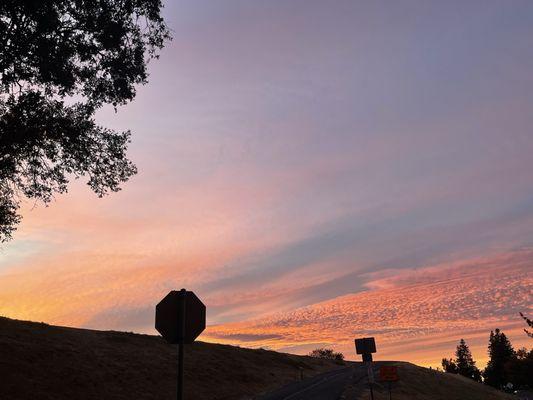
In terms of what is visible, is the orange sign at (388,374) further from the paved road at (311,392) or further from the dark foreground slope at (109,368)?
the dark foreground slope at (109,368)

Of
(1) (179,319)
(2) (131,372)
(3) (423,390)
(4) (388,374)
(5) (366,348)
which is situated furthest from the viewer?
(3) (423,390)

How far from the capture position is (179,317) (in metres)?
8.90

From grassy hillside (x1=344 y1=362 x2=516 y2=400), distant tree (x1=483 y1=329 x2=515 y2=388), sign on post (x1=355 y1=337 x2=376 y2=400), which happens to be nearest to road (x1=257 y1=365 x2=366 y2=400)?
grassy hillside (x1=344 y1=362 x2=516 y2=400)

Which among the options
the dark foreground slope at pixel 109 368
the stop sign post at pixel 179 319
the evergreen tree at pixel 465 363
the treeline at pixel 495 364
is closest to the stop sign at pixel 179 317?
the stop sign post at pixel 179 319

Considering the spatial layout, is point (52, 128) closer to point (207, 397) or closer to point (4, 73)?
point (4, 73)

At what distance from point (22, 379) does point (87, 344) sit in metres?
16.8

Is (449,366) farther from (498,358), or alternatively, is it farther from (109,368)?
(109,368)

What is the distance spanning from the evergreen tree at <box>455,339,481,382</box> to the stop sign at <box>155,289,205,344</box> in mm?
167383

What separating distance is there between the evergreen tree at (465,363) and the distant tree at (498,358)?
12697 mm

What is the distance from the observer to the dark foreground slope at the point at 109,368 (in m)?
29.6

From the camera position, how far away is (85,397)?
2933cm

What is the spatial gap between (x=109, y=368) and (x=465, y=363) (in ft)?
482

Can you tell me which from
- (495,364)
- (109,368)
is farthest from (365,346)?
(495,364)

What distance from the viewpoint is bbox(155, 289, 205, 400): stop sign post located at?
882 centimetres
